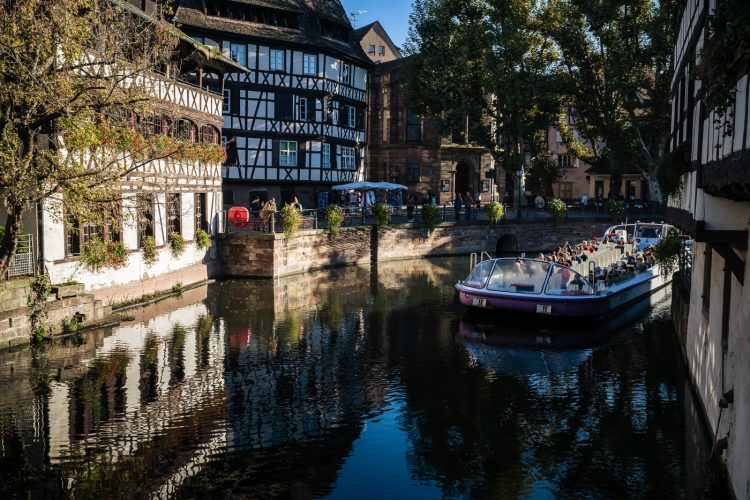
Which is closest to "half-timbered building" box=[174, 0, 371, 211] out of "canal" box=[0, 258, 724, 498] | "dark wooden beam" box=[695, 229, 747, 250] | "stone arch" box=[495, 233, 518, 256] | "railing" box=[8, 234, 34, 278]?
"stone arch" box=[495, 233, 518, 256]

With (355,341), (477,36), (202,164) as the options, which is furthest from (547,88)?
(355,341)

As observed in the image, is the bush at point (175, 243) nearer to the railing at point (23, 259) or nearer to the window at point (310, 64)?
the railing at point (23, 259)

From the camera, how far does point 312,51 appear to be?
44.6 metres

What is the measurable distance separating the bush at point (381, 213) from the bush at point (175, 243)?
1290 cm

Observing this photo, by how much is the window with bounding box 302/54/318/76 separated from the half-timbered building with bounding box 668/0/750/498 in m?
30.0

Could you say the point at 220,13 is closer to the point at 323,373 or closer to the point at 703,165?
the point at 323,373

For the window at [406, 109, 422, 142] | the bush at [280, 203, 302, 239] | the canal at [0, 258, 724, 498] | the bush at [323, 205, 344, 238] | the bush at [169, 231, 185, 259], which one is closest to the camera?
the canal at [0, 258, 724, 498]

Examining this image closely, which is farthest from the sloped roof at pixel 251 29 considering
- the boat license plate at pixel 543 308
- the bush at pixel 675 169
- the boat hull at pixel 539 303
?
the bush at pixel 675 169

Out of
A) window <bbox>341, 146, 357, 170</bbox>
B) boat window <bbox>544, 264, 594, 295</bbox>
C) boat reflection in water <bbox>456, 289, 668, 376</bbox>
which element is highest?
window <bbox>341, 146, 357, 170</bbox>

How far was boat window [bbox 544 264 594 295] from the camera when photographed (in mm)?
23062

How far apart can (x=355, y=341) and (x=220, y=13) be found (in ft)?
90.0

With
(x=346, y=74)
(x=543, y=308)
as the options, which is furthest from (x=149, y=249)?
(x=346, y=74)

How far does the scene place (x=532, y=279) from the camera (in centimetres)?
2333

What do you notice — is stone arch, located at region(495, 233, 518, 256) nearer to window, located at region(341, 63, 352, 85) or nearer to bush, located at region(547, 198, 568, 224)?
bush, located at region(547, 198, 568, 224)
